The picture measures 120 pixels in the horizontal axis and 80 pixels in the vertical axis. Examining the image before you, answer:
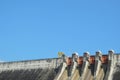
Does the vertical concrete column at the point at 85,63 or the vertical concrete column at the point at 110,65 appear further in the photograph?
the vertical concrete column at the point at 85,63

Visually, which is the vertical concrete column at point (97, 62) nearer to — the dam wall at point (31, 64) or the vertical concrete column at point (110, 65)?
the vertical concrete column at point (110, 65)

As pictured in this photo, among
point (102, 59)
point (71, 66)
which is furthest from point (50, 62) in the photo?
point (102, 59)

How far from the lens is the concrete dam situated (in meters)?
55.6

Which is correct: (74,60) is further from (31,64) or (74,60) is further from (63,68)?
(31,64)

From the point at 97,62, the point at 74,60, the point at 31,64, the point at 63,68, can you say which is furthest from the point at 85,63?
the point at 31,64

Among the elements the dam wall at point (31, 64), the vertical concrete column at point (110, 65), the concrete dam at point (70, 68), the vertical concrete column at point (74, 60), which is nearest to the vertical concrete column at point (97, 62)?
the concrete dam at point (70, 68)

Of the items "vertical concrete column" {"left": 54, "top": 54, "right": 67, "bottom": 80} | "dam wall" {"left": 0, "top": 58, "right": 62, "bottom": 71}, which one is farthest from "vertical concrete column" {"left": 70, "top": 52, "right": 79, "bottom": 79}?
"dam wall" {"left": 0, "top": 58, "right": 62, "bottom": 71}

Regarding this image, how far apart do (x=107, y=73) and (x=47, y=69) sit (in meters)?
14.4

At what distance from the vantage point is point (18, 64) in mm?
70000

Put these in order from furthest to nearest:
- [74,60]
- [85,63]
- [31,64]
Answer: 1. [31,64]
2. [74,60]
3. [85,63]

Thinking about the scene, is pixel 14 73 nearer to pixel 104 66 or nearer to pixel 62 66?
pixel 62 66

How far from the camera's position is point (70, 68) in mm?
59750

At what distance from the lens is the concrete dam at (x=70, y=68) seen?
55625 mm

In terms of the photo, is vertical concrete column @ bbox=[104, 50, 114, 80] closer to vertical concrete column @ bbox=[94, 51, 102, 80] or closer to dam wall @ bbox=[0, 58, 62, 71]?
vertical concrete column @ bbox=[94, 51, 102, 80]
